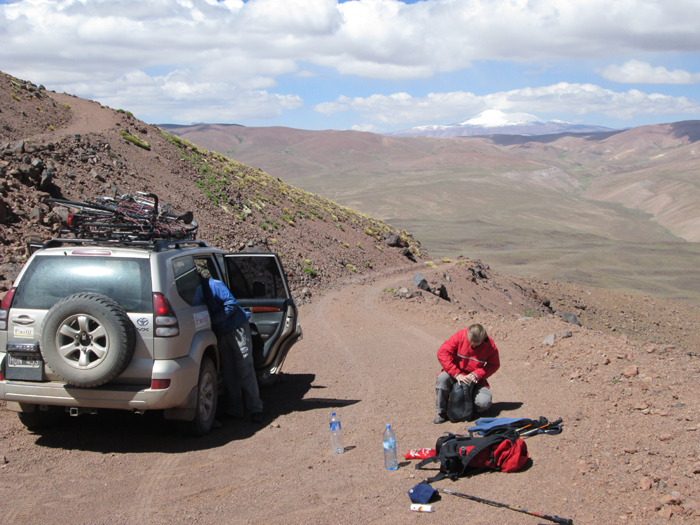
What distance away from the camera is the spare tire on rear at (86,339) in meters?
5.02

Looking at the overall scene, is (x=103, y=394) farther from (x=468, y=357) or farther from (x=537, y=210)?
(x=537, y=210)

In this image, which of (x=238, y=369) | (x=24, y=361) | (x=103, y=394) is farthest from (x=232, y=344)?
(x=24, y=361)

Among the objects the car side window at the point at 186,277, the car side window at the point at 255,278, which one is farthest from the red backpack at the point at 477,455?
the car side window at the point at 255,278

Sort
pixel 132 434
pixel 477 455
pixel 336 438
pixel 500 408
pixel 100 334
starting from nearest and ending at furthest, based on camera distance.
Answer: pixel 100 334
pixel 477 455
pixel 336 438
pixel 132 434
pixel 500 408

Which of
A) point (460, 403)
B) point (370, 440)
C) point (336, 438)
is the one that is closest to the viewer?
point (336, 438)

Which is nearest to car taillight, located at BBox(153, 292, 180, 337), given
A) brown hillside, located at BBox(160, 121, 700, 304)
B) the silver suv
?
the silver suv

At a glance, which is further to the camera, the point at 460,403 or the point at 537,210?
the point at 537,210

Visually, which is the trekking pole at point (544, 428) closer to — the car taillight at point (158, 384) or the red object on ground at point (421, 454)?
the red object on ground at point (421, 454)

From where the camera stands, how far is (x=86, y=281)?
5.33 m

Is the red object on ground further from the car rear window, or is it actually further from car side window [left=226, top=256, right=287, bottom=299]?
car side window [left=226, top=256, right=287, bottom=299]

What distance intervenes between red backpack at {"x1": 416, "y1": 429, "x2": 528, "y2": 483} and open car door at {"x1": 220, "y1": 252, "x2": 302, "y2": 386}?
292 centimetres

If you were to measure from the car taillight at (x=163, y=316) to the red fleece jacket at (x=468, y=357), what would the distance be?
310 centimetres

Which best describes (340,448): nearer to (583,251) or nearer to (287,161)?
(583,251)

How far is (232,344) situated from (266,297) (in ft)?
5.28
